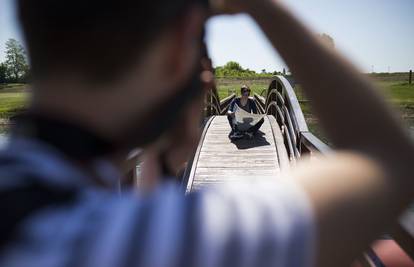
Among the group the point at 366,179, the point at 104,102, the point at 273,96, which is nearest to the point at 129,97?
the point at 104,102

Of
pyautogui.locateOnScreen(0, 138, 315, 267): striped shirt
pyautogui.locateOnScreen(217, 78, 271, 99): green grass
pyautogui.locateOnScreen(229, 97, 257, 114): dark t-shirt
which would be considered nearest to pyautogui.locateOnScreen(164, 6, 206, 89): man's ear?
pyautogui.locateOnScreen(0, 138, 315, 267): striped shirt

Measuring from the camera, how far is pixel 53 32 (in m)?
0.58

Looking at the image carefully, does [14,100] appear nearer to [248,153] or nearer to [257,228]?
[248,153]

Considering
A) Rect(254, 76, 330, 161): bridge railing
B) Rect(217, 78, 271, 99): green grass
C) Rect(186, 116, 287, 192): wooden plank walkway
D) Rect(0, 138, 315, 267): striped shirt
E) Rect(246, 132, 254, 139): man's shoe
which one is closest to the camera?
Rect(0, 138, 315, 267): striped shirt

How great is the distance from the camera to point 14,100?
5372cm

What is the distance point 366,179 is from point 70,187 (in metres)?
0.35

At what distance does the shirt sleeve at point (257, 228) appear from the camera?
52cm

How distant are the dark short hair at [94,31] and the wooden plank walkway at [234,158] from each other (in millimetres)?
6418

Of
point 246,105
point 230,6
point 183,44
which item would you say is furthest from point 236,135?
point 183,44

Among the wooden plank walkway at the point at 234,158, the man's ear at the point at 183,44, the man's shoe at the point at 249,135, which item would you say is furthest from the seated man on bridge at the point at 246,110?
the man's ear at the point at 183,44

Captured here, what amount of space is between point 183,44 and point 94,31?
111 mm

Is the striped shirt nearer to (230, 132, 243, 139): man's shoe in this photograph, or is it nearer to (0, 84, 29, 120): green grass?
(0, 84, 29, 120): green grass

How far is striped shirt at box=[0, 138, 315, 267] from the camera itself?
0.50 metres

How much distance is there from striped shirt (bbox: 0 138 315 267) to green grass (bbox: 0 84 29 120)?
0.18 m
